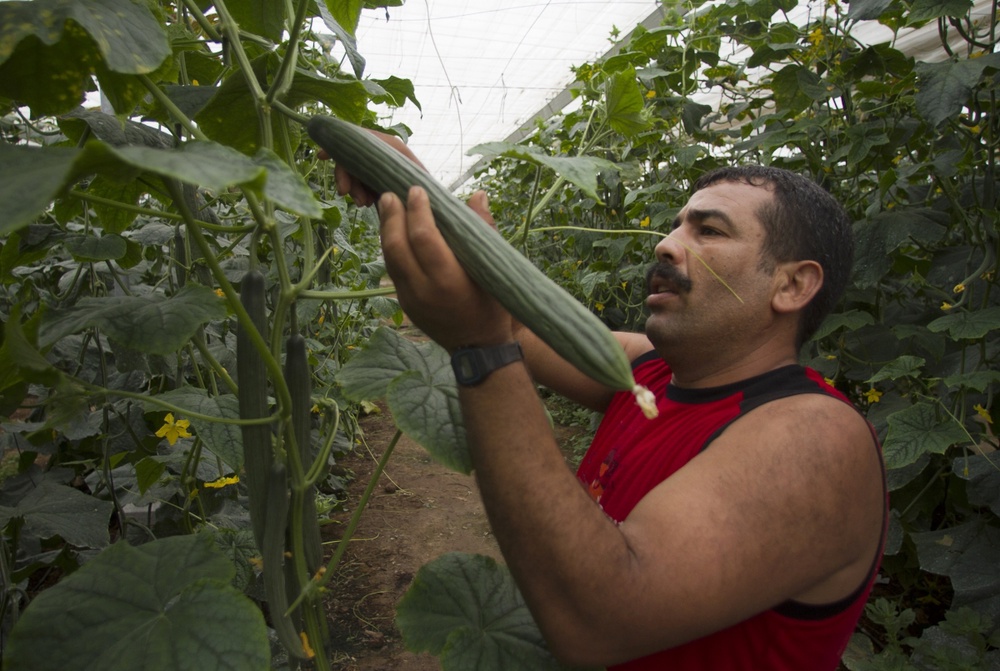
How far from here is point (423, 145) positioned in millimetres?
13516

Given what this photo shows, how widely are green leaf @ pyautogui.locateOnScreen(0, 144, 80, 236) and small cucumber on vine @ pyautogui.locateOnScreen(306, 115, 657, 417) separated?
0.30 m

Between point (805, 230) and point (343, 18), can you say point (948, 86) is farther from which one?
point (343, 18)

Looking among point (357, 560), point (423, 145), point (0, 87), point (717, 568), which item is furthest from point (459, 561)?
point (423, 145)

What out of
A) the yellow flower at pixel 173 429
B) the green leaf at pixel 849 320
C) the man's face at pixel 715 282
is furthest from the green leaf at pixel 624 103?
the green leaf at pixel 849 320

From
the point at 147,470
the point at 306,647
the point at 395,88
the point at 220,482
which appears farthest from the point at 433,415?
the point at 220,482

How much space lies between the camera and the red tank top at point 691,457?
1.22 m

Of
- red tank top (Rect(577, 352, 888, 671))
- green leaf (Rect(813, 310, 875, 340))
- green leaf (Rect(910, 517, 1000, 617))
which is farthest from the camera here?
green leaf (Rect(813, 310, 875, 340))

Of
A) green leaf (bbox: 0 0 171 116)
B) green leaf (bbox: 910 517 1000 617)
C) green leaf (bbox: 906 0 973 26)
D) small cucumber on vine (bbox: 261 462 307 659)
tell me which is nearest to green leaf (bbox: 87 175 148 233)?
green leaf (bbox: 0 0 171 116)

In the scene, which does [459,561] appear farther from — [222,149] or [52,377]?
[222,149]

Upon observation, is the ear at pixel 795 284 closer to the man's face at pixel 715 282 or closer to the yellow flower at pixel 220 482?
the man's face at pixel 715 282

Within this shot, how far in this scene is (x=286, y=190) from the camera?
2.15 feet

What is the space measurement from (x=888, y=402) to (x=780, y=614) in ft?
5.97

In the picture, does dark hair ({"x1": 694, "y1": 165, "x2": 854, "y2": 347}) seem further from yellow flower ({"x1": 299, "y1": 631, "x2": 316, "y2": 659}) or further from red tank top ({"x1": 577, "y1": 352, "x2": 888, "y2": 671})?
yellow flower ({"x1": 299, "y1": 631, "x2": 316, "y2": 659})

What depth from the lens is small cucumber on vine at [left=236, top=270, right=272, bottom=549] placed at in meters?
0.86
